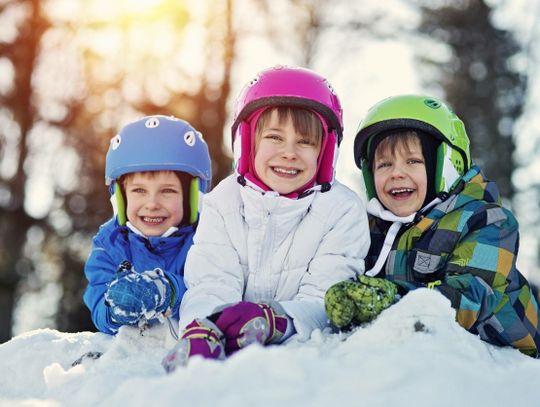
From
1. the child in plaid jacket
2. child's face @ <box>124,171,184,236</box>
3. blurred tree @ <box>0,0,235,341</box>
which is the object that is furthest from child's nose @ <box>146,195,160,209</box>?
blurred tree @ <box>0,0,235,341</box>

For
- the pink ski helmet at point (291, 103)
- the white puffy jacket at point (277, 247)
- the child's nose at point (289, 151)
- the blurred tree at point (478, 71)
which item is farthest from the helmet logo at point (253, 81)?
the blurred tree at point (478, 71)

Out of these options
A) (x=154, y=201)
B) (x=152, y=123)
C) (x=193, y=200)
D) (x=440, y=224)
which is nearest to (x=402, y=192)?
(x=440, y=224)

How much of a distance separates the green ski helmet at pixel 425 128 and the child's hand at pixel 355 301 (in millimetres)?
1257

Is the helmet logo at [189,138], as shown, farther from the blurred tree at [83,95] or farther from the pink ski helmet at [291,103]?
the blurred tree at [83,95]

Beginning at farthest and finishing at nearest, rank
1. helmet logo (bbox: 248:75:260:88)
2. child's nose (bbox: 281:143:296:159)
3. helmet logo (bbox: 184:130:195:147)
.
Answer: helmet logo (bbox: 184:130:195:147) < helmet logo (bbox: 248:75:260:88) < child's nose (bbox: 281:143:296:159)

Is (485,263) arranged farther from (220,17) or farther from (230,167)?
(220,17)

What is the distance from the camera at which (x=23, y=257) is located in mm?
16250

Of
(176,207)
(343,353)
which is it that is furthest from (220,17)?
(343,353)

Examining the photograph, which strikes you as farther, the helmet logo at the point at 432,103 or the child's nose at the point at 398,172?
the helmet logo at the point at 432,103

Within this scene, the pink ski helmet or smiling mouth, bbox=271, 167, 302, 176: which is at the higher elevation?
the pink ski helmet

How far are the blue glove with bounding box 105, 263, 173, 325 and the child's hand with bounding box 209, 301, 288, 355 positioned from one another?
1.98ft

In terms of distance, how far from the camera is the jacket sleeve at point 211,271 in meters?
3.65

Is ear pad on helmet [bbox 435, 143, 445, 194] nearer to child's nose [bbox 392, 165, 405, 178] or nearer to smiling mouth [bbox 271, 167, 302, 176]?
child's nose [bbox 392, 165, 405, 178]

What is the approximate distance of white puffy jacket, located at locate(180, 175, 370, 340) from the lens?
385cm
